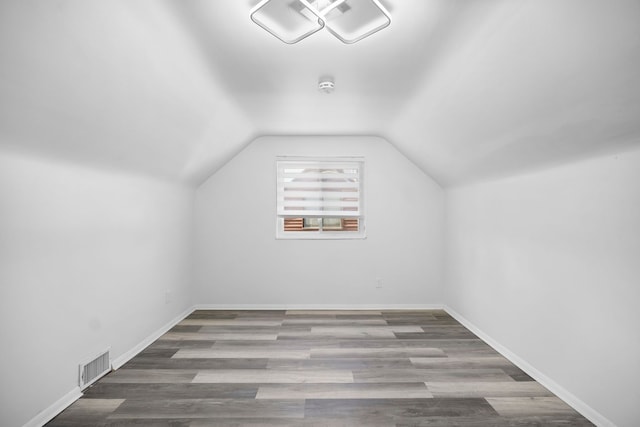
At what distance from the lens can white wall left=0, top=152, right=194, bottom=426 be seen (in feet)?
6.62

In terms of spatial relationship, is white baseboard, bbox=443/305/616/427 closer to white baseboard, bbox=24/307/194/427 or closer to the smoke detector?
the smoke detector

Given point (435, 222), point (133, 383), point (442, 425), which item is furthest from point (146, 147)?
point (435, 222)

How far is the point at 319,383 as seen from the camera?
277cm

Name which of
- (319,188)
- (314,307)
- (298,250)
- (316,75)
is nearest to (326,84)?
(316,75)

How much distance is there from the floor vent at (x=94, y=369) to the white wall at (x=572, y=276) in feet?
11.2

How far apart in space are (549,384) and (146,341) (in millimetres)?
3522

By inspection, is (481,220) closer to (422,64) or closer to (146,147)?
(422,64)

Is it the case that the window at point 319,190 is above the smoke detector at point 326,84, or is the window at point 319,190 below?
below

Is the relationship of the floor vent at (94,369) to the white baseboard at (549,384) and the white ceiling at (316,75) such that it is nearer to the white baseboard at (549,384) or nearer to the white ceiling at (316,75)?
the white ceiling at (316,75)

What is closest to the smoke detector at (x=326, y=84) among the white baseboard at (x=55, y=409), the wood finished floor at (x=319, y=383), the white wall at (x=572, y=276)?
the white wall at (x=572, y=276)

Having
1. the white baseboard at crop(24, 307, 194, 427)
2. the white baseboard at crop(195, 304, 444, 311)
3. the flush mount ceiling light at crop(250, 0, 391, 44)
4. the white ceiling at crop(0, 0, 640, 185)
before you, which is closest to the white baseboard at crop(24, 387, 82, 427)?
the white baseboard at crop(24, 307, 194, 427)

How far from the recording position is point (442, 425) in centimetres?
223

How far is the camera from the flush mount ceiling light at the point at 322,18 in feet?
6.33

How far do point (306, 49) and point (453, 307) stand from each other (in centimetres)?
363
